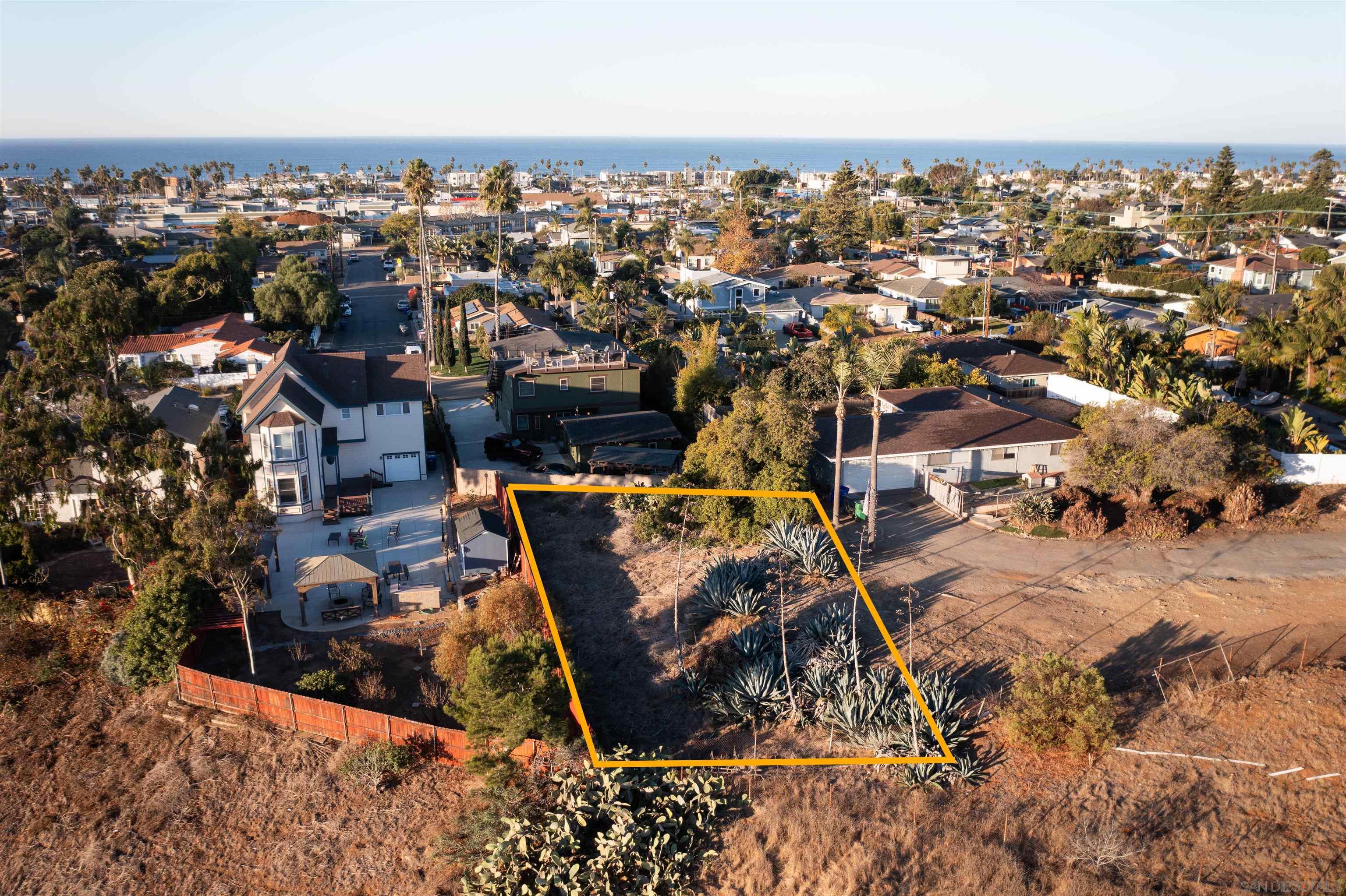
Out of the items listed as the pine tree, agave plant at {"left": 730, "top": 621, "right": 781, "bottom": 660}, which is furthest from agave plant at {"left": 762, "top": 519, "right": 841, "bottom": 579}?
the pine tree

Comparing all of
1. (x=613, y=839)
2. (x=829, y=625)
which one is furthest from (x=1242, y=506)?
(x=613, y=839)

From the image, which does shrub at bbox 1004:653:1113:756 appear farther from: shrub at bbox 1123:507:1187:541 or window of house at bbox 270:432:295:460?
window of house at bbox 270:432:295:460

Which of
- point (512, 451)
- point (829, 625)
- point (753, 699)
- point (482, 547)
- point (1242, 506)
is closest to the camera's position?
point (753, 699)

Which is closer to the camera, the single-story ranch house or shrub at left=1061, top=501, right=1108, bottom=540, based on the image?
shrub at left=1061, top=501, right=1108, bottom=540

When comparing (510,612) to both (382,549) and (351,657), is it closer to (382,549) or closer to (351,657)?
(351,657)

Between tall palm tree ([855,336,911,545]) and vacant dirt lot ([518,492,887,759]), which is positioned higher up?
tall palm tree ([855,336,911,545])

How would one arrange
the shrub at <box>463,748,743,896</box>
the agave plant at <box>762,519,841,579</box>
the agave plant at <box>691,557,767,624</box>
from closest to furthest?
the shrub at <box>463,748,743,896</box> → the agave plant at <box>691,557,767,624</box> → the agave plant at <box>762,519,841,579</box>
